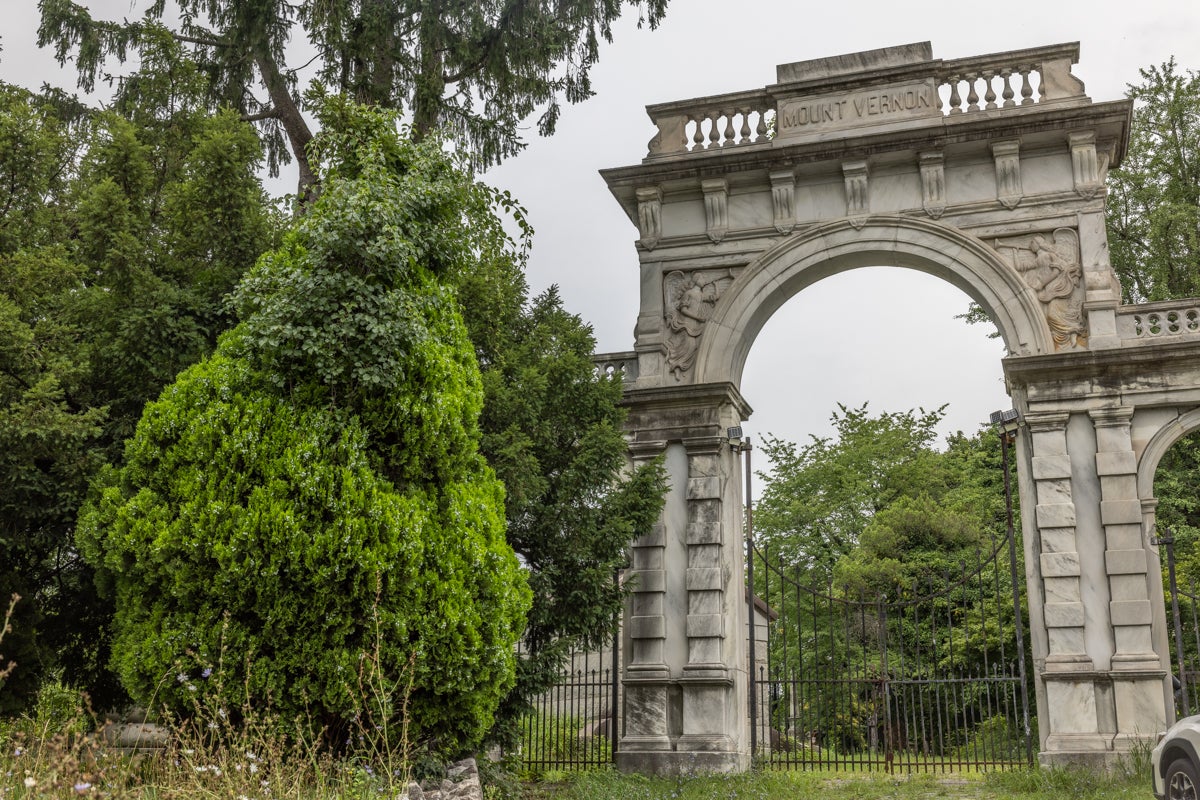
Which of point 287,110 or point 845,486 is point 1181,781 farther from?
point 845,486

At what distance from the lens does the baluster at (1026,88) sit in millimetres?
11742

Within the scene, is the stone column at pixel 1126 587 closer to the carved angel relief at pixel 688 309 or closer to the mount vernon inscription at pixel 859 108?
the mount vernon inscription at pixel 859 108

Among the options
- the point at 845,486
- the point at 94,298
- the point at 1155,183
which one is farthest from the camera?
the point at 845,486

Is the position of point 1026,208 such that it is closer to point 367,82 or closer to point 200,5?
point 367,82

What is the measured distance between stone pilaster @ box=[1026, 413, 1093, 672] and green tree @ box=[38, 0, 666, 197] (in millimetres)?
6946

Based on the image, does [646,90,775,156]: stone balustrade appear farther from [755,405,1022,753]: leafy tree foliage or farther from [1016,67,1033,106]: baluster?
[755,405,1022,753]: leafy tree foliage

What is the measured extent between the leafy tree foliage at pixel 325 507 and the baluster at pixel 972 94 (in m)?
7.08

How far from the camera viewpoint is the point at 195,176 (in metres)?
8.55

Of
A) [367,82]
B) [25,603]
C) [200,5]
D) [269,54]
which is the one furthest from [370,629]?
[200,5]

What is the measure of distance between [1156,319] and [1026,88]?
295cm

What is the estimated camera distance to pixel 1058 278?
1143cm

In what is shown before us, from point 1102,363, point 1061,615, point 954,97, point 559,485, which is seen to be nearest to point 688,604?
point 559,485

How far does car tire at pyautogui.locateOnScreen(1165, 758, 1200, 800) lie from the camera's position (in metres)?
7.10

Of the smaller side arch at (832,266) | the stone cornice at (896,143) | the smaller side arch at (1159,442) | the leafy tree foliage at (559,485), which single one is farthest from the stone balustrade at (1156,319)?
the leafy tree foliage at (559,485)
